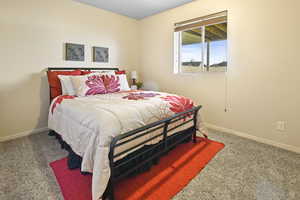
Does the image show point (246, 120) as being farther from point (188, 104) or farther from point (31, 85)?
point (31, 85)

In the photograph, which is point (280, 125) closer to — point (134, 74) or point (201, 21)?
point (201, 21)

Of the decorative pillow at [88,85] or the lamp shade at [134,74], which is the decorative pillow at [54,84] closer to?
the decorative pillow at [88,85]

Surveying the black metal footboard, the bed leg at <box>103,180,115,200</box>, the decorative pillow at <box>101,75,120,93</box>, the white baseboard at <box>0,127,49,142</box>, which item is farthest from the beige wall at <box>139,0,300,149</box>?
the white baseboard at <box>0,127,49,142</box>

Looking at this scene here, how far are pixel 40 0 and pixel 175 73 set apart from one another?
2.66 meters

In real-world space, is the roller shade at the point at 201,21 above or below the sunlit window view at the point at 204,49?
above

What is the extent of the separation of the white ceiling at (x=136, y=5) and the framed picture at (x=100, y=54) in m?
0.81

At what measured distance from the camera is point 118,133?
1354mm

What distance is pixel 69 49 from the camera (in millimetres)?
2990

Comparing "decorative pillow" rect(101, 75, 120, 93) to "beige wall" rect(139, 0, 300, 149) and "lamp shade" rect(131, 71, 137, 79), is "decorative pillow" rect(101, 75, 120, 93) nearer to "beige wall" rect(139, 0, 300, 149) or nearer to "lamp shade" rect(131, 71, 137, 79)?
"lamp shade" rect(131, 71, 137, 79)

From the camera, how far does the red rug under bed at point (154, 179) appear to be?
143 cm

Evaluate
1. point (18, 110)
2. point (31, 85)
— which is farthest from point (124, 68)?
point (18, 110)

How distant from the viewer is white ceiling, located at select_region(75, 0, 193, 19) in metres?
3.06

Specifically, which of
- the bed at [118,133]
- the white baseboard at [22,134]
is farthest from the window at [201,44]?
the white baseboard at [22,134]

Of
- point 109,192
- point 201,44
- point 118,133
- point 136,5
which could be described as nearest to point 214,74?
point 201,44
